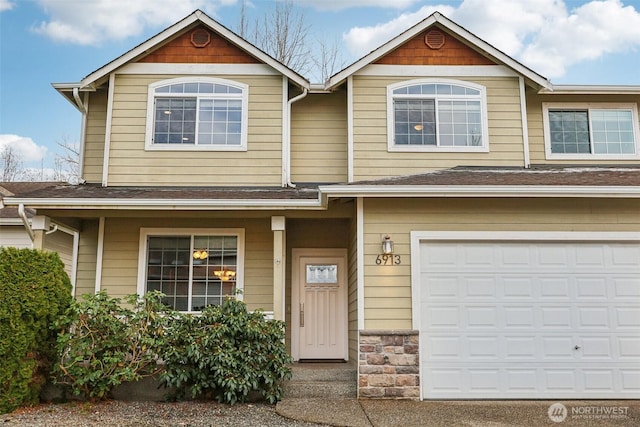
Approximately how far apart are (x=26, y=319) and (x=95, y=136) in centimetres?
425

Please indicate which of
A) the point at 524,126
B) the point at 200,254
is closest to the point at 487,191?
the point at 524,126

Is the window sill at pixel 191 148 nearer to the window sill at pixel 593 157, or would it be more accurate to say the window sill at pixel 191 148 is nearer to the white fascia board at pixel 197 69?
the white fascia board at pixel 197 69

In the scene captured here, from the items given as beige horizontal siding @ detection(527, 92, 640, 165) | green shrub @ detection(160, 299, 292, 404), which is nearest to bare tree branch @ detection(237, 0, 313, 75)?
beige horizontal siding @ detection(527, 92, 640, 165)

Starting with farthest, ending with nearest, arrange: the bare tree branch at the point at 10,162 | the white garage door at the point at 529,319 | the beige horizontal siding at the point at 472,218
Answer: the bare tree branch at the point at 10,162 → the beige horizontal siding at the point at 472,218 → the white garage door at the point at 529,319

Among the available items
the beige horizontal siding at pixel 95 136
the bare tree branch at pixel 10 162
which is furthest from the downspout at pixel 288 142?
the bare tree branch at pixel 10 162

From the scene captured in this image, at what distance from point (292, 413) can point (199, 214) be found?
129 inches

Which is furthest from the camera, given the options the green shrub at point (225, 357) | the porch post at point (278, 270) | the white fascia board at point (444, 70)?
the white fascia board at point (444, 70)

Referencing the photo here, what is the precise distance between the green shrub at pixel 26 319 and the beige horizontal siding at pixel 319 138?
4280 mm

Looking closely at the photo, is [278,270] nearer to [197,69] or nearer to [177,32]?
[197,69]

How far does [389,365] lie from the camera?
6.60 meters

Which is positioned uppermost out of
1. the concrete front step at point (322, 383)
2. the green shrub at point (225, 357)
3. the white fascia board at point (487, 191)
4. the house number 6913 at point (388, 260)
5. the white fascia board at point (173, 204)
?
the white fascia board at point (487, 191)

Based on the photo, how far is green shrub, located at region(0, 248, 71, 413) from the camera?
5.73 m

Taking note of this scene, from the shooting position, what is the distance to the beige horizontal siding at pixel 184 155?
8734mm

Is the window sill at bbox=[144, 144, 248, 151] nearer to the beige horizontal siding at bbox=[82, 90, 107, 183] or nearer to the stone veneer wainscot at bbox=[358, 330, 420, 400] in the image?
the beige horizontal siding at bbox=[82, 90, 107, 183]
